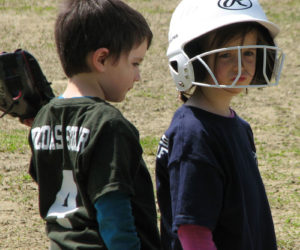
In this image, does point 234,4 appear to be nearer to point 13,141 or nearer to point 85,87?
point 85,87

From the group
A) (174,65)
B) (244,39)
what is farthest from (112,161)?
(244,39)

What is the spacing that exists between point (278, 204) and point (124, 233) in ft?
10.5

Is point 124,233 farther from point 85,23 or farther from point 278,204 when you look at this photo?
point 278,204

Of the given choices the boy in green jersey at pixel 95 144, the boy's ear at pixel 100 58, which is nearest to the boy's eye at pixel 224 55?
the boy in green jersey at pixel 95 144

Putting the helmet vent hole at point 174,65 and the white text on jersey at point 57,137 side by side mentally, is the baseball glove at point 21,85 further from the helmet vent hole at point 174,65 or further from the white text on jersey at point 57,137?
the helmet vent hole at point 174,65

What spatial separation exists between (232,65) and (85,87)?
54cm

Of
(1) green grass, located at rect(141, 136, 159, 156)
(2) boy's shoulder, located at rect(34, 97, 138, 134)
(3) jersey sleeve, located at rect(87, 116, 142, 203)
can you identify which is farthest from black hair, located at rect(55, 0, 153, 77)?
(1) green grass, located at rect(141, 136, 159, 156)

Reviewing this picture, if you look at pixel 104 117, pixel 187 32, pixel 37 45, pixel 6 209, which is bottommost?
pixel 6 209

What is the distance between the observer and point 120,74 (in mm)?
2197

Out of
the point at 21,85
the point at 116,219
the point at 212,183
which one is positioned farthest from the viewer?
the point at 21,85

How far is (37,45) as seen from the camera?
10.1 m

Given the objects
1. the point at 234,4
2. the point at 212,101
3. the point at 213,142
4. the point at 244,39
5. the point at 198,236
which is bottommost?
the point at 198,236

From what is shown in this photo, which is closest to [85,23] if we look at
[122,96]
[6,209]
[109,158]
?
[122,96]

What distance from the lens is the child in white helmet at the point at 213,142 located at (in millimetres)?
2113
